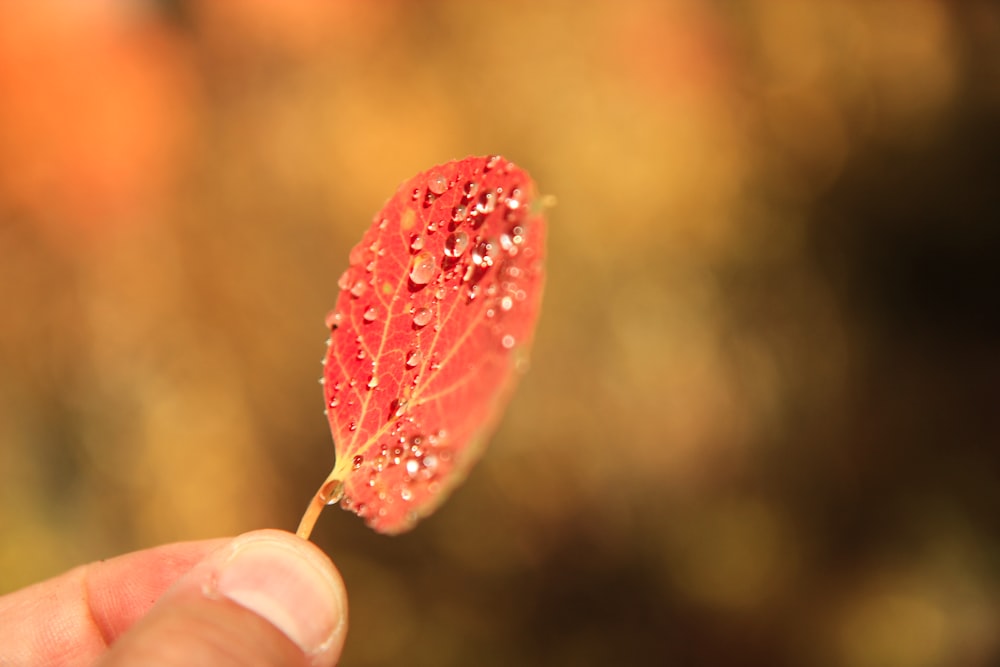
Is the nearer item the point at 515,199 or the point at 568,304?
the point at 515,199

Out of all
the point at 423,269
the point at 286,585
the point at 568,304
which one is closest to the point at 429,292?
the point at 423,269

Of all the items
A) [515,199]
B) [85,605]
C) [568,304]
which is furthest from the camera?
[568,304]

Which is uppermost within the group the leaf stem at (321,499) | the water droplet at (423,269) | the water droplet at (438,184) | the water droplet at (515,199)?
the water droplet at (438,184)

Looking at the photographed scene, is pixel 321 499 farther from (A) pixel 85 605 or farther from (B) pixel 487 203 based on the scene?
(A) pixel 85 605

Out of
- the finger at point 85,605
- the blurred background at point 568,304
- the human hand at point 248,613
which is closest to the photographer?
the human hand at point 248,613

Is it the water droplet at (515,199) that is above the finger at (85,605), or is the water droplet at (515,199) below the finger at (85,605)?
above

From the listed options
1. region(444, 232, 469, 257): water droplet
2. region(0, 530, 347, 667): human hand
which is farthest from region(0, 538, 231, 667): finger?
region(444, 232, 469, 257): water droplet

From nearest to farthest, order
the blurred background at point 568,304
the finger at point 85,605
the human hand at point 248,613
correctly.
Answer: the human hand at point 248,613, the finger at point 85,605, the blurred background at point 568,304

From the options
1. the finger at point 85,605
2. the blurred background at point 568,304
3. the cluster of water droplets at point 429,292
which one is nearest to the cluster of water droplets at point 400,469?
the cluster of water droplets at point 429,292

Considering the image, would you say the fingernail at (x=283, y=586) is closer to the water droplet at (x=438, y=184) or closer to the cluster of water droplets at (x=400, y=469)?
the cluster of water droplets at (x=400, y=469)
